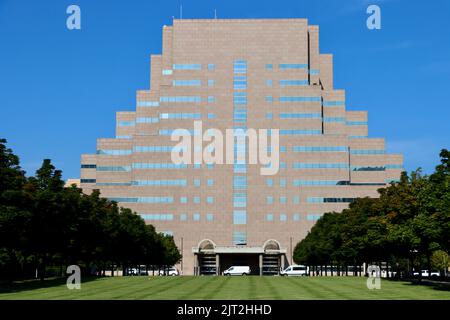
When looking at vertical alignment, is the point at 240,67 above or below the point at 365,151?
above

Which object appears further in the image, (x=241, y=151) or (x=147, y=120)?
(x=147, y=120)

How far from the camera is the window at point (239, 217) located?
180 m

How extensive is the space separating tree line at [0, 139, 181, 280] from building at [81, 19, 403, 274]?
236ft

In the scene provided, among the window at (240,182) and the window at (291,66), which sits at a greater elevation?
the window at (291,66)

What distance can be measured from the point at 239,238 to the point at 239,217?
18.8 ft

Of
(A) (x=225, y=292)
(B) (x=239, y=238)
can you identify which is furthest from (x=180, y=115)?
(A) (x=225, y=292)

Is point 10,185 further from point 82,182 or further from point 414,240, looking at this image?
point 82,182

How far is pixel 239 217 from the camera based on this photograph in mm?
180000

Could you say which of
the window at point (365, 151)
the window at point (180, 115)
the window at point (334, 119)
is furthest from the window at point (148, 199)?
the window at point (365, 151)

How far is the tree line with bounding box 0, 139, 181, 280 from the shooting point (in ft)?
184

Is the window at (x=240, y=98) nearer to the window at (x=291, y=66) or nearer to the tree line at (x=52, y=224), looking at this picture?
the window at (x=291, y=66)

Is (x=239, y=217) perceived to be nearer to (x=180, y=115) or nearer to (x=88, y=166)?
(x=180, y=115)

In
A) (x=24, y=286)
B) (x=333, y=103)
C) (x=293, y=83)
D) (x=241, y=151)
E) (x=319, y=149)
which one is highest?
(x=293, y=83)

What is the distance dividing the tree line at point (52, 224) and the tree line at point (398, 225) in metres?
31.1
